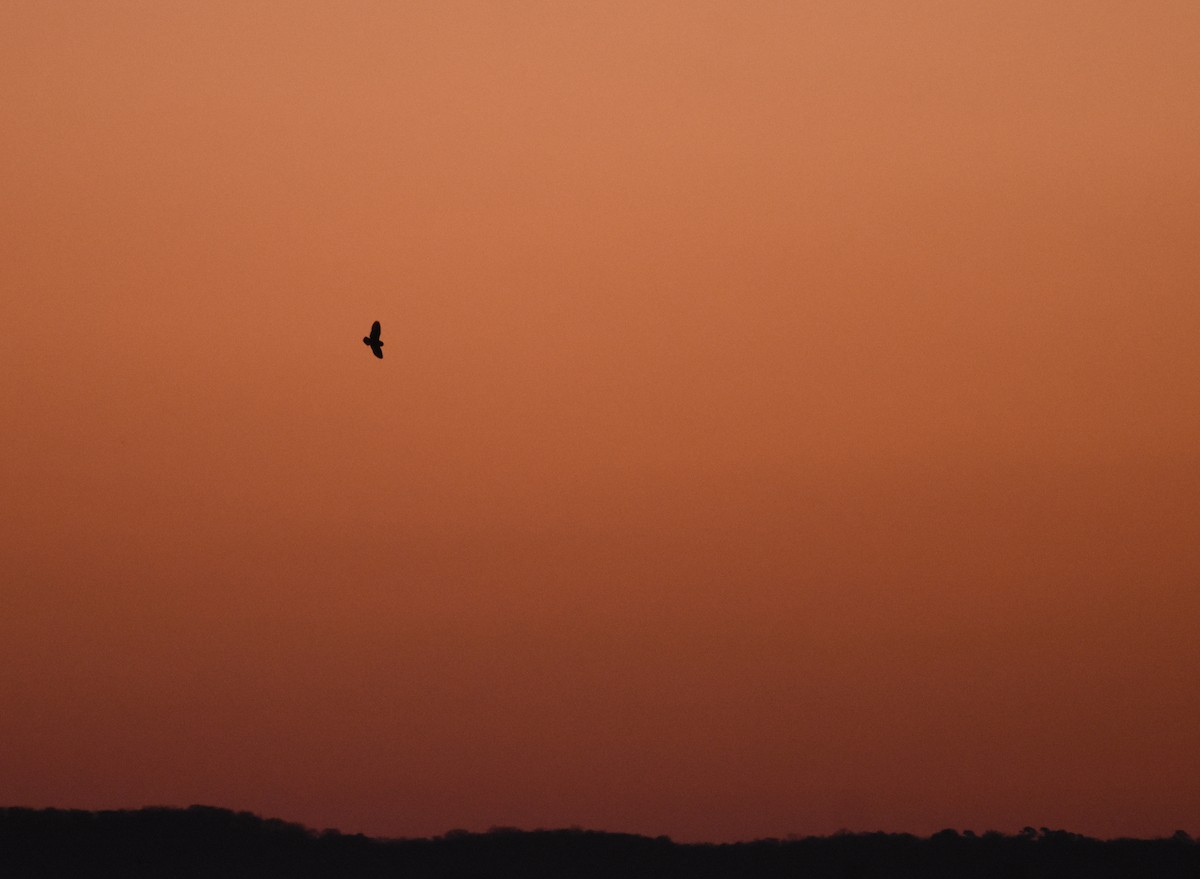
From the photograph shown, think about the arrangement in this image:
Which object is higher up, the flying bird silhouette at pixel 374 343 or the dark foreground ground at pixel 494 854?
the flying bird silhouette at pixel 374 343

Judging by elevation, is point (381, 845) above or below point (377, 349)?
below

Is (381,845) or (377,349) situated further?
(381,845)

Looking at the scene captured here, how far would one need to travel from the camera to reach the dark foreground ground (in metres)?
53.2

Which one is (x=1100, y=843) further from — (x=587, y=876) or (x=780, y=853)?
(x=587, y=876)

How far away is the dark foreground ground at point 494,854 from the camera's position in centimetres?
5325

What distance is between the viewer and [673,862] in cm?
5472

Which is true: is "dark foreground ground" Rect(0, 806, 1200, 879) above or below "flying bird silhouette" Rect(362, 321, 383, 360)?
below

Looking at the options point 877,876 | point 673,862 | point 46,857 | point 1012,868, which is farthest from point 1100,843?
point 46,857

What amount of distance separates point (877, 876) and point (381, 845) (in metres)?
13.6

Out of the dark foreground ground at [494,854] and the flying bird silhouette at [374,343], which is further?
the dark foreground ground at [494,854]

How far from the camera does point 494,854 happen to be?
54719 millimetres

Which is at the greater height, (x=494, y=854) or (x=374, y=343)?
(x=374, y=343)

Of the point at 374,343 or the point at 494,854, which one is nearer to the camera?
the point at 374,343

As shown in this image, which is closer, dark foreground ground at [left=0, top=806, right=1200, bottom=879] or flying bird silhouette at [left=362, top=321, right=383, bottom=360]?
flying bird silhouette at [left=362, top=321, right=383, bottom=360]
